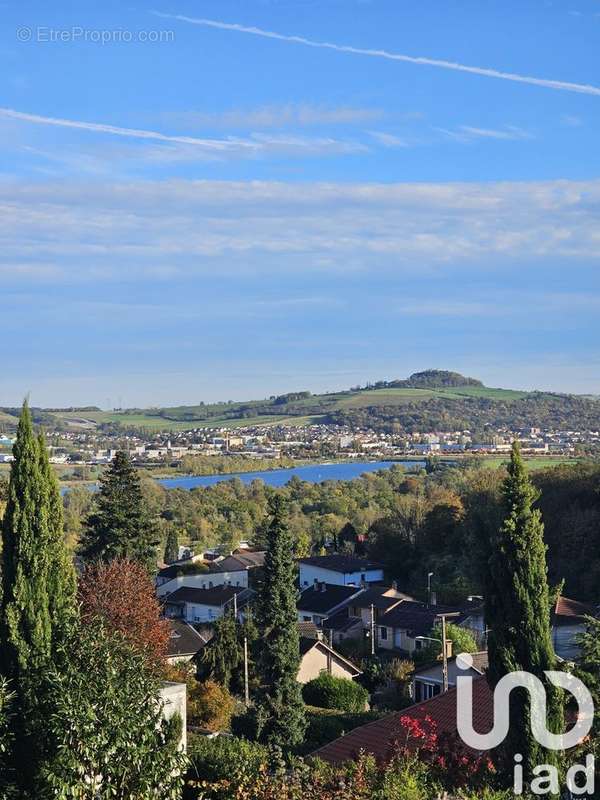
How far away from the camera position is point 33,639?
1186 centimetres

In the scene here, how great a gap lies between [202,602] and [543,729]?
3567cm

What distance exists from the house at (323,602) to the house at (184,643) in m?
8.49

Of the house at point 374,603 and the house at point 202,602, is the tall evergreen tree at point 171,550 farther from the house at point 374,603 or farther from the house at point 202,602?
the house at point 374,603

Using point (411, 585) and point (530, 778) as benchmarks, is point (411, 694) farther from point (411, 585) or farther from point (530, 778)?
point (411, 585)

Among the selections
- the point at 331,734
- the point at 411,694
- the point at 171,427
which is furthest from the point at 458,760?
A: the point at 171,427

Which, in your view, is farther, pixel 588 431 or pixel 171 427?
pixel 171 427

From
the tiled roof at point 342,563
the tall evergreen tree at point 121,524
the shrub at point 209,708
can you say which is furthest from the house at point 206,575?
the shrub at point 209,708

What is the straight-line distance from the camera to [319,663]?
107 feet

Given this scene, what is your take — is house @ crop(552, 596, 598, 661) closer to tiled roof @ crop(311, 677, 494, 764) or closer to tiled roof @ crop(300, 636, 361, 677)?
tiled roof @ crop(300, 636, 361, 677)

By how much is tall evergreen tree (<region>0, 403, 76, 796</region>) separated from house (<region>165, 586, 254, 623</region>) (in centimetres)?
3455

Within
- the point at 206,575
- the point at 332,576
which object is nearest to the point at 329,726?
the point at 332,576

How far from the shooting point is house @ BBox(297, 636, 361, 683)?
1260 inches

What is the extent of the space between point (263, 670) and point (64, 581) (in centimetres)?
1388

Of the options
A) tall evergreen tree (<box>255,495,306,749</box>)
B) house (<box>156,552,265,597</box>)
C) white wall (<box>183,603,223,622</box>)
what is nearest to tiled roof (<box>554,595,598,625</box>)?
tall evergreen tree (<box>255,495,306,749</box>)
